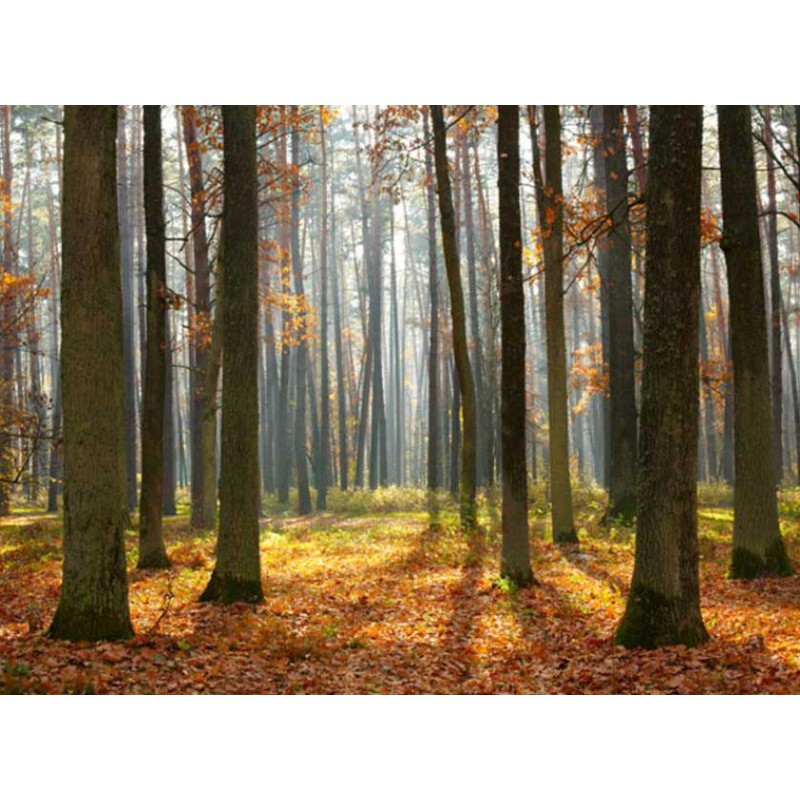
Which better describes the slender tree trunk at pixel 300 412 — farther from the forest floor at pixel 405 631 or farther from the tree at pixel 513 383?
the tree at pixel 513 383

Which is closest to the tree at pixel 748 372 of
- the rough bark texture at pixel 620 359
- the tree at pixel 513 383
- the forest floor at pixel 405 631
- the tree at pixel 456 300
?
the forest floor at pixel 405 631

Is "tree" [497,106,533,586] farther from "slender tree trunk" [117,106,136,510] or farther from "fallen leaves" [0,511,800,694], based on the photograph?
"slender tree trunk" [117,106,136,510]

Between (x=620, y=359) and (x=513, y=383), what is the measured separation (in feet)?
20.2

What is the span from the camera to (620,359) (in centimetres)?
1563

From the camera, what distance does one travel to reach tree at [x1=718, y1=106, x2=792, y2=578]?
10156 mm

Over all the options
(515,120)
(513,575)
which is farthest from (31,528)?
(515,120)

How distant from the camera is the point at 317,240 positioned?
4250 centimetres

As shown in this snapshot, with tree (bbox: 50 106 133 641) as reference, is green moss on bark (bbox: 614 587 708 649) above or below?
Result: below

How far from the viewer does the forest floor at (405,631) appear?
20.5ft

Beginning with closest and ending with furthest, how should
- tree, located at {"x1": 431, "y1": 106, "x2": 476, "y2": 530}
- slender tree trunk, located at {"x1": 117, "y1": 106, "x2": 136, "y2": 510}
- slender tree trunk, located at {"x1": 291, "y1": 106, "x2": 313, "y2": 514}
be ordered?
tree, located at {"x1": 431, "y1": 106, "x2": 476, "y2": 530} < slender tree trunk, located at {"x1": 117, "y1": 106, "x2": 136, "y2": 510} < slender tree trunk, located at {"x1": 291, "y1": 106, "x2": 313, "y2": 514}

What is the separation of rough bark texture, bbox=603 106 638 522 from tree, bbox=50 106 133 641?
10.2m

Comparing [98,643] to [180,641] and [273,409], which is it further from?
[273,409]

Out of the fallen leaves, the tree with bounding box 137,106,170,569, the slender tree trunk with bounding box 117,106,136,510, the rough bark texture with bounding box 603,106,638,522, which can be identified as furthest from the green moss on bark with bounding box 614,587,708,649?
the slender tree trunk with bounding box 117,106,136,510

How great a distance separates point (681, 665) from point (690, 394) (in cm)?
209
